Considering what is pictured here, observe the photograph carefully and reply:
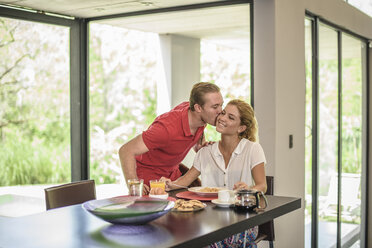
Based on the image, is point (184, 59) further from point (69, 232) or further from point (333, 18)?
point (69, 232)

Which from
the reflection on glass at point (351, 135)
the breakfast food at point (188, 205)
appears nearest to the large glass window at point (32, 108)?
the breakfast food at point (188, 205)

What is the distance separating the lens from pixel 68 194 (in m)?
3.01

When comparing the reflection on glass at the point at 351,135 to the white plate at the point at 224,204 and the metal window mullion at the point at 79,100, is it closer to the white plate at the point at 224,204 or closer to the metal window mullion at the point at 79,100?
the metal window mullion at the point at 79,100

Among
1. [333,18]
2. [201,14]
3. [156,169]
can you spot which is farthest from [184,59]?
[156,169]

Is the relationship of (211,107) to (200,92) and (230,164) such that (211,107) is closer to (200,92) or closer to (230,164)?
(200,92)

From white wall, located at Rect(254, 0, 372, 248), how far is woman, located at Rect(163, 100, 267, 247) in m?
0.54

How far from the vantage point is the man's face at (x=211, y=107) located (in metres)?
3.38

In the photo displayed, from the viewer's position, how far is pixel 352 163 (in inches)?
227

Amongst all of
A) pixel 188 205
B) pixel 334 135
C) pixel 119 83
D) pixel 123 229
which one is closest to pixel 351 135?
pixel 334 135

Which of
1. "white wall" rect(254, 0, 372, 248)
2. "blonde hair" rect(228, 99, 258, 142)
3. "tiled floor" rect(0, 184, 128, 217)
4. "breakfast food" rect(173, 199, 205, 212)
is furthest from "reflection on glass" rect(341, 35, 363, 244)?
"breakfast food" rect(173, 199, 205, 212)

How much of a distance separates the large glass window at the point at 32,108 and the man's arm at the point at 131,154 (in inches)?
52.2

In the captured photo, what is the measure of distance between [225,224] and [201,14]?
2561 mm

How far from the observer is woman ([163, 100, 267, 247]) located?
3262mm

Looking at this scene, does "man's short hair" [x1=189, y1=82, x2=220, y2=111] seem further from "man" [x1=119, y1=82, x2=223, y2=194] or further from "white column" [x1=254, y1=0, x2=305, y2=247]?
"white column" [x1=254, y1=0, x2=305, y2=247]
